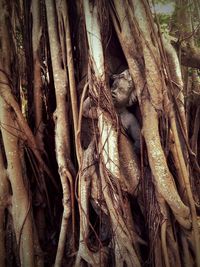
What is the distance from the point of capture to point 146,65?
190cm

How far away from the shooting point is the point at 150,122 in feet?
6.11

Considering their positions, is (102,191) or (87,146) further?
(87,146)

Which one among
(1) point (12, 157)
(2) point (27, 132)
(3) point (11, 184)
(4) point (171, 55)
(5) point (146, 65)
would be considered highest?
(4) point (171, 55)

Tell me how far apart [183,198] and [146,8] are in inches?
48.9

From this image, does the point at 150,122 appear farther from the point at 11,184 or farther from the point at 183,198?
the point at 11,184

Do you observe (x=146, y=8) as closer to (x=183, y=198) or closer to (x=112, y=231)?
(x=183, y=198)

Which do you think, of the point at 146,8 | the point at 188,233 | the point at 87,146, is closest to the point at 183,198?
the point at 188,233

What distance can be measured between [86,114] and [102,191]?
0.53 m

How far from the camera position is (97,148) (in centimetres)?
193

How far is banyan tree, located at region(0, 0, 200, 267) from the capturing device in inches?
71.8

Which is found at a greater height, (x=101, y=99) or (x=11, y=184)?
(x=101, y=99)

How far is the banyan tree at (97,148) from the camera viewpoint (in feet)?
5.98

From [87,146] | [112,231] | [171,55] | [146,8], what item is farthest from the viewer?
[171,55]

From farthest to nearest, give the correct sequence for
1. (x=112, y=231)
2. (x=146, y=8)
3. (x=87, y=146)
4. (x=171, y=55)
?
(x=171, y=55)
(x=87, y=146)
(x=146, y=8)
(x=112, y=231)
